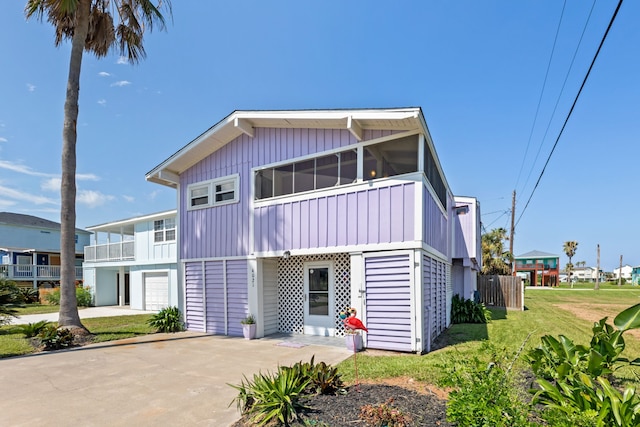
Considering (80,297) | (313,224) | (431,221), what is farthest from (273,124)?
(80,297)

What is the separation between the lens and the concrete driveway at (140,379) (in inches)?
174

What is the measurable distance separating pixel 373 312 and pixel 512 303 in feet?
42.1

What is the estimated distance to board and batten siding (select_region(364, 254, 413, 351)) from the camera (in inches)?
292

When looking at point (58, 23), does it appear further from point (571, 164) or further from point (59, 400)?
point (571, 164)

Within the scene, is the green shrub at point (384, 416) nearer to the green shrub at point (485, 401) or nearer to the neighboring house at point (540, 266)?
the green shrub at point (485, 401)

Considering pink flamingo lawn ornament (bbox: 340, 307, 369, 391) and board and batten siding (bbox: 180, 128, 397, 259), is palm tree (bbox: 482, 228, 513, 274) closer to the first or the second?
pink flamingo lawn ornament (bbox: 340, 307, 369, 391)

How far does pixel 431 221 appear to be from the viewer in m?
8.67

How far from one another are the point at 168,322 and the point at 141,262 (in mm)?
9089

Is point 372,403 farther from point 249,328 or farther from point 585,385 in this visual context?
point 249,328

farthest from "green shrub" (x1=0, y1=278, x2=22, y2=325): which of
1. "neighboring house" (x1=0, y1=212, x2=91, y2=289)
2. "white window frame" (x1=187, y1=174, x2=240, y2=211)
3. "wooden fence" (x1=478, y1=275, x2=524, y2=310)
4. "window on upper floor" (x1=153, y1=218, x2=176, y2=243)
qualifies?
"neighboring house" (x1=0, y1=212, x2=91, y2=289)

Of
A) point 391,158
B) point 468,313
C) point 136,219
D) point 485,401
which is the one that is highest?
point 391,158

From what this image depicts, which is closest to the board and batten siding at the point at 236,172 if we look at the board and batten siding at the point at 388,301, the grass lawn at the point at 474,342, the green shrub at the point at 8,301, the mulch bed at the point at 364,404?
the board and batten siding at the point at 388,301

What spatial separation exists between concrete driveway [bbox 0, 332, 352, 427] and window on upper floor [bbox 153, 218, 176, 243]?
8811mm

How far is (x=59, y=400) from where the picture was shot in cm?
504
